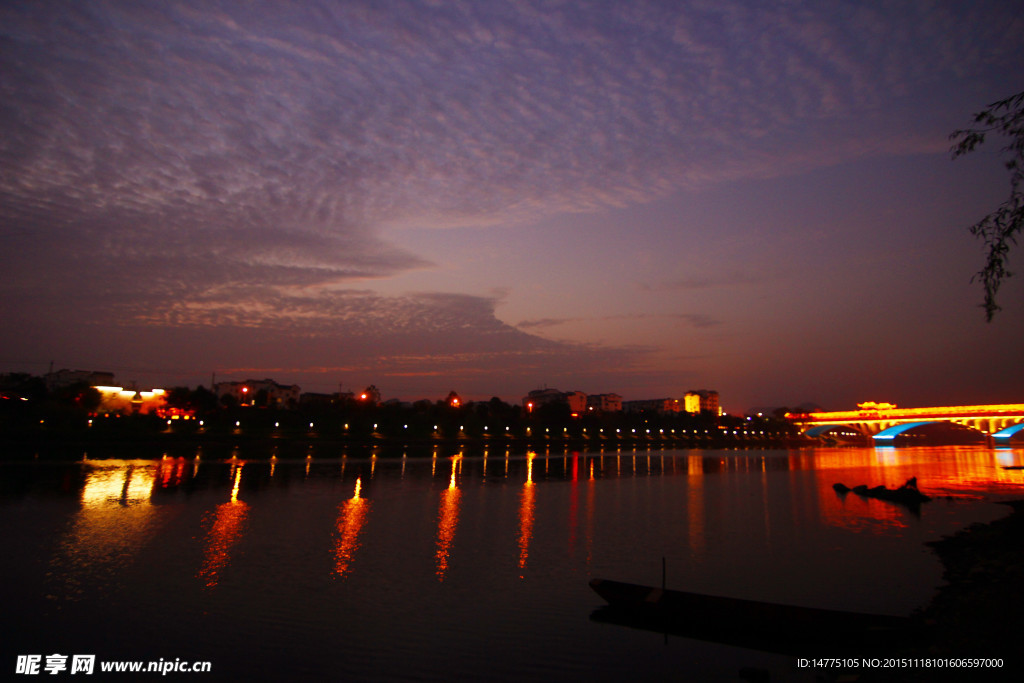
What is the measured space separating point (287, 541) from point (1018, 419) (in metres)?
160

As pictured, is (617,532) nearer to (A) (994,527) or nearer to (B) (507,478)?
(A) (994,527)

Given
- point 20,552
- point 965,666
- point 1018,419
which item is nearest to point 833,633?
point 965,666

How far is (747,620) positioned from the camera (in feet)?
41.2

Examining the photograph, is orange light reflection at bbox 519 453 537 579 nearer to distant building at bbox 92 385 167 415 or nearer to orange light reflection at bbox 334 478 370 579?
orange light reflection at bbox 334 478 370 579

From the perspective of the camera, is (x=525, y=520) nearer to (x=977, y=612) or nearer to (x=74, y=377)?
(x=977, y=612)

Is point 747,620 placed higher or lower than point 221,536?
higher

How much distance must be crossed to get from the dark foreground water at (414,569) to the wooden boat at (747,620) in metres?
0.37

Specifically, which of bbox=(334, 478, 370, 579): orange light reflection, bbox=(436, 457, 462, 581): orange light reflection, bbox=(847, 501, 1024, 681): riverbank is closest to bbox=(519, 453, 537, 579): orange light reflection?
bbox=(436, 457, 462, 581): orange light reflection

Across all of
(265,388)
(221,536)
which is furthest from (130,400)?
(221,536)

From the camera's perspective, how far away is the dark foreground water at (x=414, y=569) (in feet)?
41.0

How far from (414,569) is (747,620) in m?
10.7

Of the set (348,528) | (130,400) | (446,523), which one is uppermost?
(130,400)

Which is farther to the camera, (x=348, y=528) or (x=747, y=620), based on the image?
(x=348, y=528)

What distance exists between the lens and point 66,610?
1476cm
